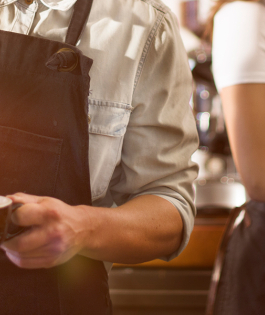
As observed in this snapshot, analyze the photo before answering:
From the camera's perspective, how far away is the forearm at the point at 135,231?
0.55 m

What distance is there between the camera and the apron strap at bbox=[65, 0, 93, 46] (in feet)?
2.18

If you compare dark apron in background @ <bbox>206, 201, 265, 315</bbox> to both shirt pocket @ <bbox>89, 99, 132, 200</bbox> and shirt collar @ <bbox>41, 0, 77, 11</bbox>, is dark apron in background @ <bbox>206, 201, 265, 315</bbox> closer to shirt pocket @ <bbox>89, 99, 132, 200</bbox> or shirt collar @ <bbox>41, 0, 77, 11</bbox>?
shirt pocket @ <bbox>89, 99, 132, 200</bbox>

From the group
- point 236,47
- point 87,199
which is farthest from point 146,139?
point 236,47

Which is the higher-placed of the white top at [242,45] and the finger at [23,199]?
the white top at [242,45]

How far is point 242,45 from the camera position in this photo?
0.90 m

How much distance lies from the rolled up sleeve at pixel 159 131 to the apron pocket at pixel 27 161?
17cm

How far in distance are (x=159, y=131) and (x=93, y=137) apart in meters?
0.14

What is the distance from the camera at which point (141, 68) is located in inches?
28.2

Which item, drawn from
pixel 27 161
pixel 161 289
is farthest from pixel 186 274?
pixel 27 161

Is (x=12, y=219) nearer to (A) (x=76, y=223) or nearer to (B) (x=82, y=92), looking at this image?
(A) (x=76, y=223)

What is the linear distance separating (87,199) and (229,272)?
0.44 meters

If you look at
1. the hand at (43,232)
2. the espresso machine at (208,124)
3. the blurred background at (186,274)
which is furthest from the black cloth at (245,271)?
the espresso machine at (208,124)

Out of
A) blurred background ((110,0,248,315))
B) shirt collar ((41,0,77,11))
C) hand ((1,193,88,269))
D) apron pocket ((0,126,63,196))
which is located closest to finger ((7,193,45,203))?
hand ((1,193,88,269))

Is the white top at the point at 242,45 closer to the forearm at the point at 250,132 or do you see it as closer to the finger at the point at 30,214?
the forearm at the point at 250,132
